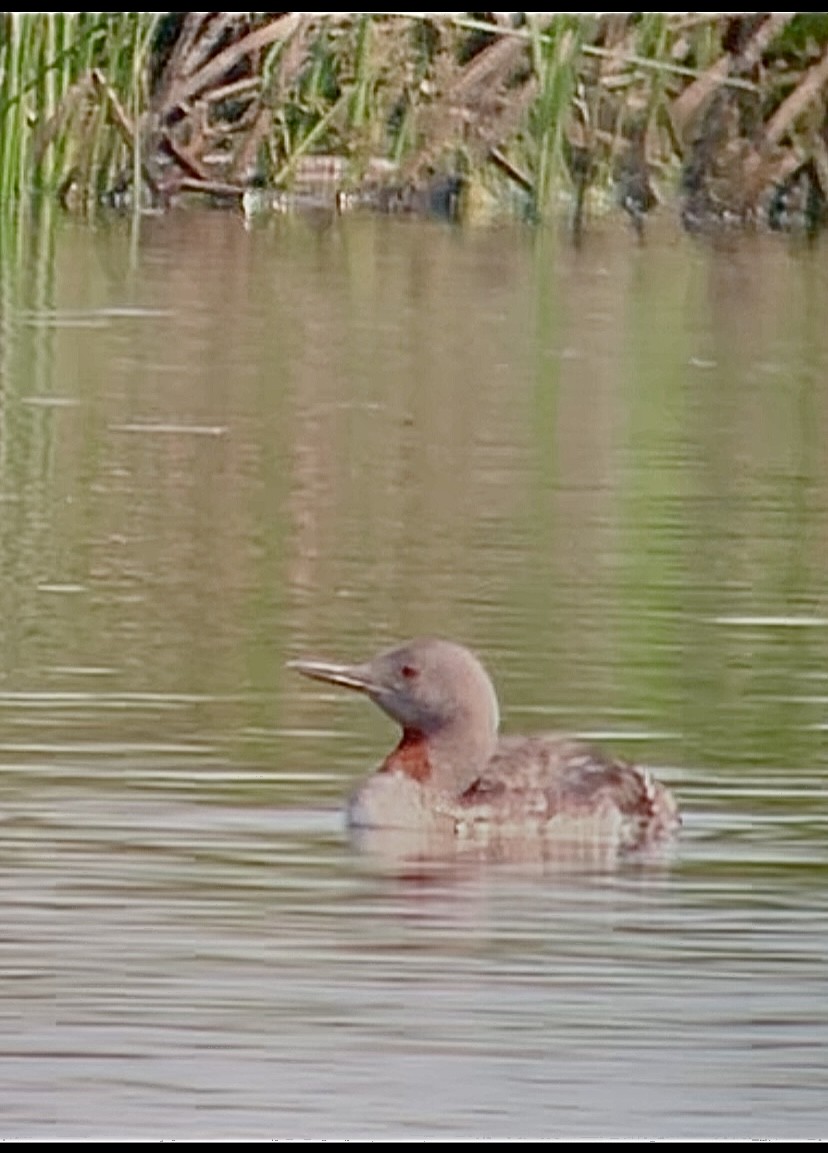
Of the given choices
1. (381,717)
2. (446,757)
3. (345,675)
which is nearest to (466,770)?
(446,757)

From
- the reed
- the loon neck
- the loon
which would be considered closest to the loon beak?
the loon

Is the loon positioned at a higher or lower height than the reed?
lower

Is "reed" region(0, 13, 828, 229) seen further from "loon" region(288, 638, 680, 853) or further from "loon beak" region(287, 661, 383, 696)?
"loon" region(288, 638, 680, 853)

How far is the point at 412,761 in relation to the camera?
960cm

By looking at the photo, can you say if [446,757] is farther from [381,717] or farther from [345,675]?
[381,717]

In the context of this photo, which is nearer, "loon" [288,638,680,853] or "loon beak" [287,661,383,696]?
"loon" [288,638,680,853]

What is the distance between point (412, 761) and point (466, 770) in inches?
5.2

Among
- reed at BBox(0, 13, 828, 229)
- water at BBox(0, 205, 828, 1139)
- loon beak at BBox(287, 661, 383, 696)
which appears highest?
reed at BBox(0, 13, 828, 229)

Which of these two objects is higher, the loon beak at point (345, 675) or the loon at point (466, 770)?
the loon beak at point (345, 675)

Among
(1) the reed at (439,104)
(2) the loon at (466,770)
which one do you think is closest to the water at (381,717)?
(2) the loon at (466,770)

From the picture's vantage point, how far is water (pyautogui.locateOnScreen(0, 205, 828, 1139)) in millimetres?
7219

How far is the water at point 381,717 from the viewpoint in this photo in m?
7.22

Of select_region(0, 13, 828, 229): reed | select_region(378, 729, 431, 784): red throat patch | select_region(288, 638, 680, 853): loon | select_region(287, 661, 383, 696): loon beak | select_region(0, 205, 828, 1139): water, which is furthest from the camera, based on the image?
select_region(0, 13, 828, 229): reed

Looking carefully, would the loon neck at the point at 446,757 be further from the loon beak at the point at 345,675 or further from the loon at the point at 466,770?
the loon beak at the point at 345,675
